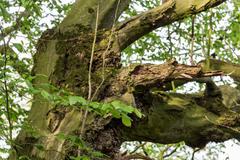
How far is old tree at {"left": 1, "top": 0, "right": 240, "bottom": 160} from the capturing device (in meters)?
3.62

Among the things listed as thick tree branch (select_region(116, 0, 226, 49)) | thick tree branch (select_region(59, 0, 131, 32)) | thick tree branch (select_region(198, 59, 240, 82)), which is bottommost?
thick tree branch (select_region(198, 59, 240, 82))

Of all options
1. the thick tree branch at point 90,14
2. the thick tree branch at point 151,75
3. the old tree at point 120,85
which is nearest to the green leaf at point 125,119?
the old tree at point 120,85

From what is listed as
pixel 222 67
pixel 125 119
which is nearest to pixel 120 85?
pixel 222 67

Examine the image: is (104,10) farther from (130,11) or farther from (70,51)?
(130,11)

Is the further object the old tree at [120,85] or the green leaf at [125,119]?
the old tree at [120,85]

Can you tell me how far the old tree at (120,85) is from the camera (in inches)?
142

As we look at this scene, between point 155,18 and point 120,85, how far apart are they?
68cm

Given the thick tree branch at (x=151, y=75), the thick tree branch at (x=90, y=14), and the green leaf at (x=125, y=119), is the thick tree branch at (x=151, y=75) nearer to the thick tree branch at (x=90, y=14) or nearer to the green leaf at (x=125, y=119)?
the thick tree branch at (x=90, y=14)

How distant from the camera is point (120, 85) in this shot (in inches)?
147

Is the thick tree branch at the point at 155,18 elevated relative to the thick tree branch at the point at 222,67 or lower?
elevated

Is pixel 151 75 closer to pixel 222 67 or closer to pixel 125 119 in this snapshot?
pixel 222 67

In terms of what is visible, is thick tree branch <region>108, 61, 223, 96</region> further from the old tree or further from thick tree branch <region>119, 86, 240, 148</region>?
thick tree branch <region>119, 86, 240, 148</region>

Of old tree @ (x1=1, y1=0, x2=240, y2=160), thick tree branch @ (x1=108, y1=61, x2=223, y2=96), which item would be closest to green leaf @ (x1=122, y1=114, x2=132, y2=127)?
old tree @ (x1=1, y1=0, x2=240, y2=160)

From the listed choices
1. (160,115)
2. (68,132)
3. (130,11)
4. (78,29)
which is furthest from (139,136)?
(130,11)
